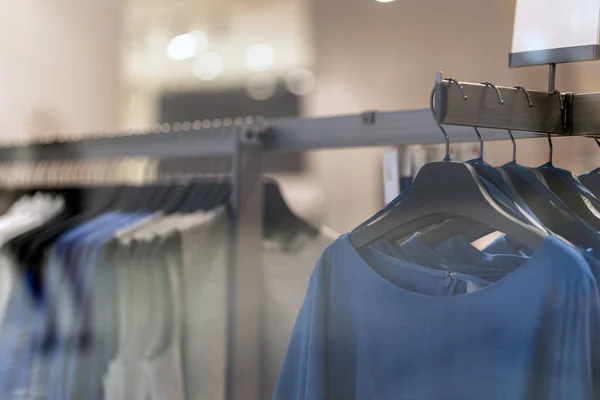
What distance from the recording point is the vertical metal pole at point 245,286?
3.47ft

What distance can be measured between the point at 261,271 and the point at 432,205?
49 cm

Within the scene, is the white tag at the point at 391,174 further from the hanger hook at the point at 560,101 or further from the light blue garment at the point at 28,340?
the light blue garment at the point at 28,340

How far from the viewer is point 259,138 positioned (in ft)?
3.39

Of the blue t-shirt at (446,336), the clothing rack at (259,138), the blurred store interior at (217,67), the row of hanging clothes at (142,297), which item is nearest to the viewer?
the blue t-shirt at (446,336)

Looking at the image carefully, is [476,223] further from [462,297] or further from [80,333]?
[80,333]

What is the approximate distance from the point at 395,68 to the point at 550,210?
0.63 meters

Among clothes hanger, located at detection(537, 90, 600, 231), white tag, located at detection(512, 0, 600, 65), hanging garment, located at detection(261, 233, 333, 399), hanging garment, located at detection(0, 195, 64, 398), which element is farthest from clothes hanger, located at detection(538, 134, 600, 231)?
hanging garment, located at detection(0, 195, 64, 398)

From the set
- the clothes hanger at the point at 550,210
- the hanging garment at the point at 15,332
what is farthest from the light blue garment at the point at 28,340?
the clothes hanger at the point at 550,210

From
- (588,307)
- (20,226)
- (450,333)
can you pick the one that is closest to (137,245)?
(20,226)

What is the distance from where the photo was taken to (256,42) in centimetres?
159

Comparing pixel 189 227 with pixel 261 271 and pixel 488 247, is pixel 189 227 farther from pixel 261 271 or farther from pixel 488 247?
pixel 488 247

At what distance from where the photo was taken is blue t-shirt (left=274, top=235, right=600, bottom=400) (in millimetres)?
550

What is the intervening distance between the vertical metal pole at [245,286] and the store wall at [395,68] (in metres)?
0.17

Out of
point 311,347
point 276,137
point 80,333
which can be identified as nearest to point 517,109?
point 311,347
